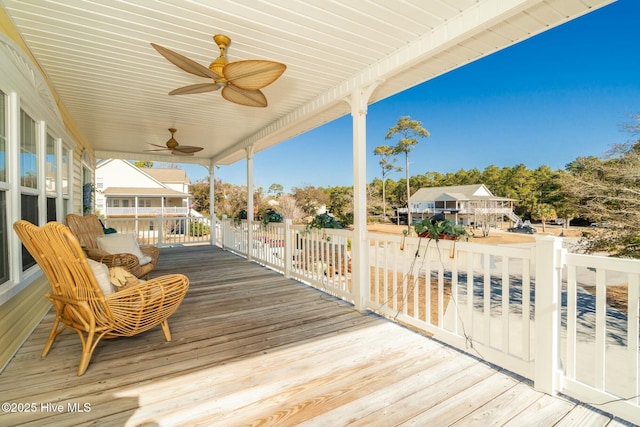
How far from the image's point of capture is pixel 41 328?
2990 mm

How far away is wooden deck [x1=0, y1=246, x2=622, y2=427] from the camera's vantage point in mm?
1692

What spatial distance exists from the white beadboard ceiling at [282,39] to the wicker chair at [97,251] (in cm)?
176

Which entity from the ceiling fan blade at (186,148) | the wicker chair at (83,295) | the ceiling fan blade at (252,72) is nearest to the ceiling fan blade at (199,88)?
the ceiling fan blade at (252,72)

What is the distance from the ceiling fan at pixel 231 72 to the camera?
8.04ft

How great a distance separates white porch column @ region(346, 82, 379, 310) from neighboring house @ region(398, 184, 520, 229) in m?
14.7

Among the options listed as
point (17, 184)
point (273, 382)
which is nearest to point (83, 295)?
point (17, 184)

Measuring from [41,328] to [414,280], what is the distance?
12.2ft

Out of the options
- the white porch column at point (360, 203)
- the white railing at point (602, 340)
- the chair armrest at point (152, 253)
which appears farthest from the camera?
the chair armrest at point (152, 253)

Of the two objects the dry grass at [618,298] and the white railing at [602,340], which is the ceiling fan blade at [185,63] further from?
the dry grass at [618,298]

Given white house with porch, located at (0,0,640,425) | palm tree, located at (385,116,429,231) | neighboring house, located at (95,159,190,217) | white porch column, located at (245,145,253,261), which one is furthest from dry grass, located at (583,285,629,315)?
neighboring house, located at (95,159,190,217)

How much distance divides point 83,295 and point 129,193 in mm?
21594

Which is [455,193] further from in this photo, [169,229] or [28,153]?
[28,153]

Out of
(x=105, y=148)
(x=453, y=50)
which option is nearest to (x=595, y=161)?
(x=453, y=50)

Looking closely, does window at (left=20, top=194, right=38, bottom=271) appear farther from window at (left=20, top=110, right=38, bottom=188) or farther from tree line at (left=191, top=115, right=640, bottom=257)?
tree line at (left=191, top=115, right=640, bottom=257)
